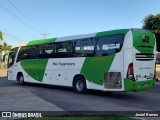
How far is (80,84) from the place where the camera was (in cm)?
1617

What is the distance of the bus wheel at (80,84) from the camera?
15855mm

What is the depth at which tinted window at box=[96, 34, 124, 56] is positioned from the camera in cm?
1386

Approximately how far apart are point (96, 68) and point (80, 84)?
1.64m

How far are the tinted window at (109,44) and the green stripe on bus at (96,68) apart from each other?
0.25 meters

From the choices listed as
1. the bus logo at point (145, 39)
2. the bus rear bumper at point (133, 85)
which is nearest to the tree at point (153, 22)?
the bus logo at point (145, 39)

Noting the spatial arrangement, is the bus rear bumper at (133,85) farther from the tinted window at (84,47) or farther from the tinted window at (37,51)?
the tinted window at (37,51)

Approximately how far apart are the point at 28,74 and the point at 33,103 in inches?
335

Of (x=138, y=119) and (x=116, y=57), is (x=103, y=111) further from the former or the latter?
(x=116, y=57)

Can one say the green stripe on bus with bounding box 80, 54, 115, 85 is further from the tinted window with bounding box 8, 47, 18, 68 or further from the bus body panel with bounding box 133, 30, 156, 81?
the tinted window with bounding box 8, 47, 18, 68

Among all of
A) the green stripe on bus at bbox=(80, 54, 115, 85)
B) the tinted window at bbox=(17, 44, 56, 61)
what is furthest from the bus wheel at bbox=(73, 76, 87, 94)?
the tinted window at bbox=(17, 44, 56, 61)

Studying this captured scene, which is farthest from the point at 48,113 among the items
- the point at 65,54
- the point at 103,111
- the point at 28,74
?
the point at 28,74

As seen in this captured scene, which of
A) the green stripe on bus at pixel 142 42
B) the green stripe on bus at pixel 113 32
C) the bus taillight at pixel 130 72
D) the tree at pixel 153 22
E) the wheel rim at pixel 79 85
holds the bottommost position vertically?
the wheel rim at pixel 79 85

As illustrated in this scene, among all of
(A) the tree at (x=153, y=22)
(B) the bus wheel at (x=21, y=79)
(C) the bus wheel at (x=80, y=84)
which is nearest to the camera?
(C) the bus wheel at (x=80, y=84)

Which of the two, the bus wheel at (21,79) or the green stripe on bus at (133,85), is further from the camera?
the bus wheel at (21,79)
